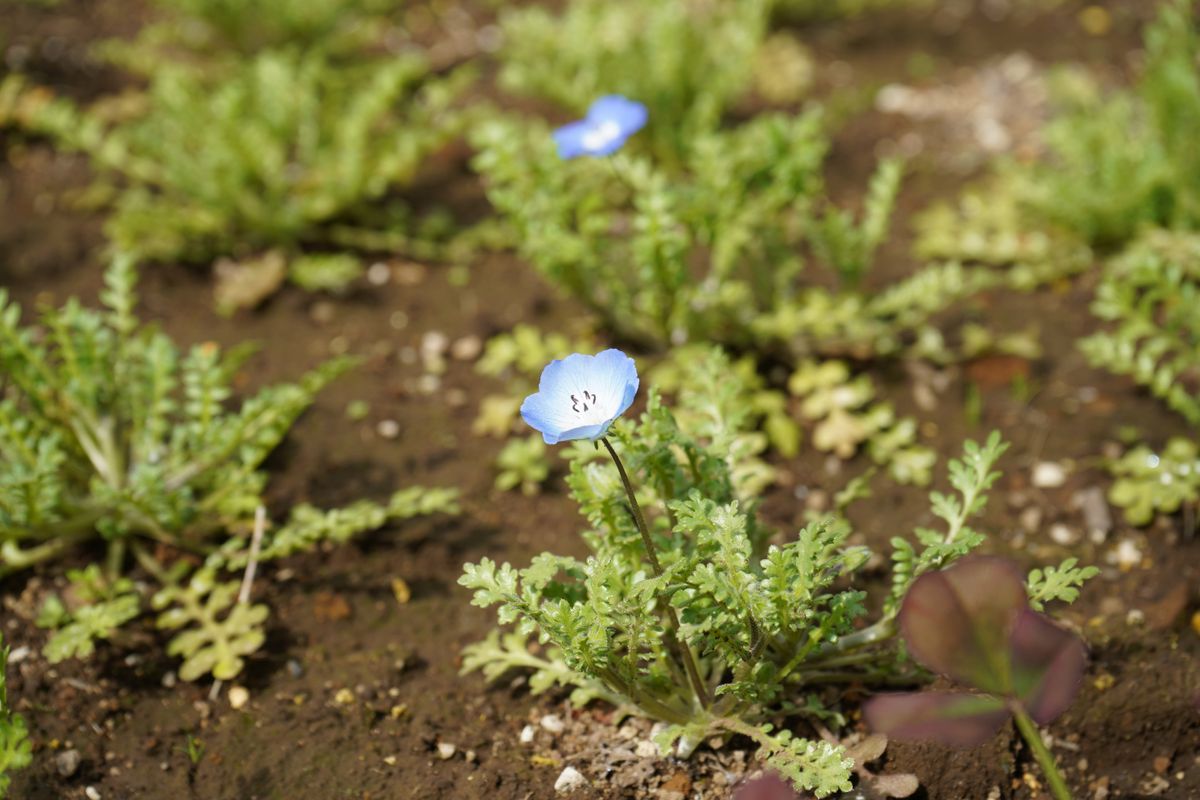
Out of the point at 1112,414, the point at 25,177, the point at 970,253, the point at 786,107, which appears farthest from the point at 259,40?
the point at 1112,414

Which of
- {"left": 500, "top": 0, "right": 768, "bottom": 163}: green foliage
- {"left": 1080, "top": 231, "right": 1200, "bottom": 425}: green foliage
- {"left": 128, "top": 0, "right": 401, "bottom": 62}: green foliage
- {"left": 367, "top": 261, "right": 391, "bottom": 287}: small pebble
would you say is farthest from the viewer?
{"left": 128, "top": 0, "right": 401, "bottom": 62}: green foliage

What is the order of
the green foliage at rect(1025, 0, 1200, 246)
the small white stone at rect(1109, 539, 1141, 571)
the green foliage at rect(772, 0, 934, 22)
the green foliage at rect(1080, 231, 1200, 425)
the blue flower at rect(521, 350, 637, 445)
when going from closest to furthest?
1. the blue flower at rect(521, 350, 637, 445)
2. the small white stone at rect(1109, 539, 1141, 571)
3. the green foliage at rect(1080, 231, 1200, 425)
4. the green foliage at rect(1025, 0, 1200, 246)
5. the green foliage at rect(772, 0, 934, 22)

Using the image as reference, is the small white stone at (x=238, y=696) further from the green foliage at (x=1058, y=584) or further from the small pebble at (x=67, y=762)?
the green foliage at (x=1058, y=584)

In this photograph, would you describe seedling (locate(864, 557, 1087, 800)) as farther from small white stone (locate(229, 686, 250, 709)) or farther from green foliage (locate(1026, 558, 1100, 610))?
small white stone (locate(229, 686, 250, 709))

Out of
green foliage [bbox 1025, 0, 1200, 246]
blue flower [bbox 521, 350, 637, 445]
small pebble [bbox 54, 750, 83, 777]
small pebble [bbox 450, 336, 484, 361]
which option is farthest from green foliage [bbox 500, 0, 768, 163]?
small pebble [bbox 54, 750, 83, 777]

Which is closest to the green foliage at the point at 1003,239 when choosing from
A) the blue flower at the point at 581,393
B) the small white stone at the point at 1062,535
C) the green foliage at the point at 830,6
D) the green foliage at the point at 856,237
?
the green foliage at the point at 856,237
